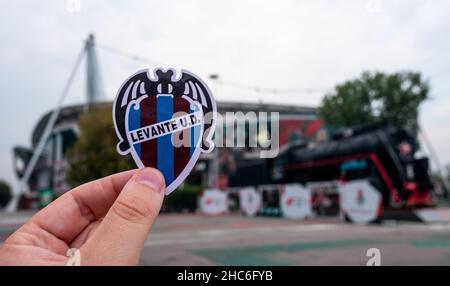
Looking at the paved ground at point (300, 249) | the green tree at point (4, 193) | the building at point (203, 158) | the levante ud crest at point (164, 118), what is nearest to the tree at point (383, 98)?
the building at point (203, 158)

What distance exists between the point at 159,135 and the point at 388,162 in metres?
15.8

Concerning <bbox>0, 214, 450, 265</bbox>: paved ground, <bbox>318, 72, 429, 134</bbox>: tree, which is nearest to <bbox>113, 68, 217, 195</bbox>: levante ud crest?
<bbox>0, 214, 450, 265</bbox>: paved ground

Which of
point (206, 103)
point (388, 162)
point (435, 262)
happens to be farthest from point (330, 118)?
point (206, 103)

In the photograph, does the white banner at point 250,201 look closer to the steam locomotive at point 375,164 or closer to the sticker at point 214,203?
the sticker at point 214,203

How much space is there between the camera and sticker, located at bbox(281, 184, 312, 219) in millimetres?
19375

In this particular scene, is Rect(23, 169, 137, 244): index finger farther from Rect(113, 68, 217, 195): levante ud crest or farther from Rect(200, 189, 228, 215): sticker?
Rect(200, 189, 228, 215): sticker

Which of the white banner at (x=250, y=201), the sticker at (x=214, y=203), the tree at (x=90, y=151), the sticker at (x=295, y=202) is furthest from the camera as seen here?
the sticker at (x=214, y=203)

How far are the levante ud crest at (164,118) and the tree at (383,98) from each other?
107ft

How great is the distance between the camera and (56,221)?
1.75 metres

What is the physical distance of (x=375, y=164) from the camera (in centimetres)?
1588

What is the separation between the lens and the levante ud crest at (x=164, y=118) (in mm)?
1786

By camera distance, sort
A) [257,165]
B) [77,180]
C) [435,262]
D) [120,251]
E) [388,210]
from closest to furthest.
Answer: [120,251] → [435,262] → [388,210] → [77,180] → [257,165]

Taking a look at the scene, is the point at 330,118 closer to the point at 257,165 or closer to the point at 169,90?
the point at 257,165
